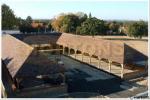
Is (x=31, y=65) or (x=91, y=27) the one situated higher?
(x=91, y=27)

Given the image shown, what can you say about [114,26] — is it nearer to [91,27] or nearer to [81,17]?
[81,17]

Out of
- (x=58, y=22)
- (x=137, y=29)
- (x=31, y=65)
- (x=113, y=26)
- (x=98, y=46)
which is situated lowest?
(x=31, y=65)

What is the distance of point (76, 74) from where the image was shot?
25594mm

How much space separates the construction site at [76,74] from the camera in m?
18.8

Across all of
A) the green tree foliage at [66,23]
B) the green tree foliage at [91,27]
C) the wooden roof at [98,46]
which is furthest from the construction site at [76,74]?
the green tree foliage at [66,23]

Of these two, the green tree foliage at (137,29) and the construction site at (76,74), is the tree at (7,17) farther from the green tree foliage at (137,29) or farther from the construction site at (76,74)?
the green tree foliage at (137,29)

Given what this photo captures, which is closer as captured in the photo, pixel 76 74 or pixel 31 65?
pixel 31 65

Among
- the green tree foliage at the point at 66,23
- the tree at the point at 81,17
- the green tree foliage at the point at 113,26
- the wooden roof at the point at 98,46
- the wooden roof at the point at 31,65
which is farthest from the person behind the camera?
the green tree foliage at the point at 113,26

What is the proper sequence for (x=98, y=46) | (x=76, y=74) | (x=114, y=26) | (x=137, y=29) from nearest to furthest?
(x=76, y=74)
(x=98, y=46)
(x=137, y=29)
(x=114, y=26)

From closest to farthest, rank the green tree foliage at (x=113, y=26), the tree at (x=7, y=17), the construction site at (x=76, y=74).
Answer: the construction site at (x=76, y=74) → the tree at (x=7, y=17) → the green tree foliage at (x=113, y=26)

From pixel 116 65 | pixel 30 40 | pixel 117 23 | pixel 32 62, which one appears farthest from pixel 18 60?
pixel 117 23

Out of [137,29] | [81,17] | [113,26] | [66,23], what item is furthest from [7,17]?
[137,29]

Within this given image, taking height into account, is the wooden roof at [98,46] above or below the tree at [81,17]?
below

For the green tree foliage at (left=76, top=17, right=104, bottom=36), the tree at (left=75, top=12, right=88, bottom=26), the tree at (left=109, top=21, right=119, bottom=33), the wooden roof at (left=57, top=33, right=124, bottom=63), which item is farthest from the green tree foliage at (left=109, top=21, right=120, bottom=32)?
the wooden roof at (left=57, top=33, right=124, bottom=63)
